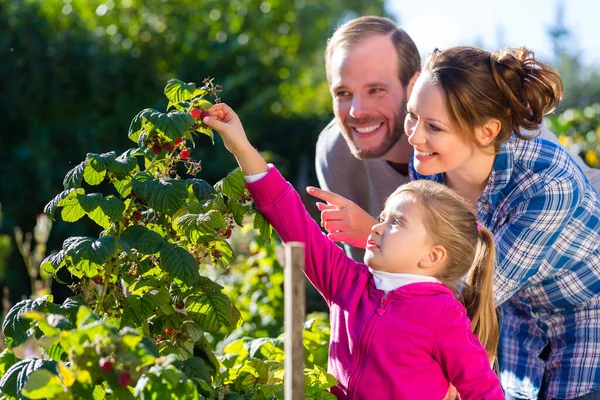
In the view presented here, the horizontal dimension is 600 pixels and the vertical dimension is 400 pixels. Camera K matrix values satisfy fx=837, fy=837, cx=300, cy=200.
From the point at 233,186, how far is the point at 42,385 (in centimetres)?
72

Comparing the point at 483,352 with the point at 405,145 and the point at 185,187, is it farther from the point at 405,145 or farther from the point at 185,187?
the point at 405,145

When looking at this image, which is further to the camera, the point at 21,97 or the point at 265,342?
the point at 21,97

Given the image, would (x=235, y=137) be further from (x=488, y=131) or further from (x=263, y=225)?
(x=488, y=131)

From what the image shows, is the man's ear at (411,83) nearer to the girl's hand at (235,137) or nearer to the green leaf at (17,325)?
the girl's hand at (235,137)

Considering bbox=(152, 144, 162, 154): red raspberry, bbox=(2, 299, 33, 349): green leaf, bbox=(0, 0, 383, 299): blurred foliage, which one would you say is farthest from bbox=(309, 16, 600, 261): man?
bbox=(0, 0, 383, 299): blurred foliage

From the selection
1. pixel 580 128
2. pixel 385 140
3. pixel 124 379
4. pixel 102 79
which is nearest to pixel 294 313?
pixel 124 379

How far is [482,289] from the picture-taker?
6.86 feet

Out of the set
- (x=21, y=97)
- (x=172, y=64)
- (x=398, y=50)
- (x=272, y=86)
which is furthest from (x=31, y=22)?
(x=398, y=50)

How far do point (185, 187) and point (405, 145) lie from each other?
1415 mm

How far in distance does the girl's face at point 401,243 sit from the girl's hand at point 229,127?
15.1 inches

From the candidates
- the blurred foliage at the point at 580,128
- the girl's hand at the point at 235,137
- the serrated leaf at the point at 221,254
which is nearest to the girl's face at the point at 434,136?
the girl's hand at the point at 235,137

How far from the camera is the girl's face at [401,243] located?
1974mm

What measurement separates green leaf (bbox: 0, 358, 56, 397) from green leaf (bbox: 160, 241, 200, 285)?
338mm

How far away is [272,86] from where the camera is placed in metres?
8.31
